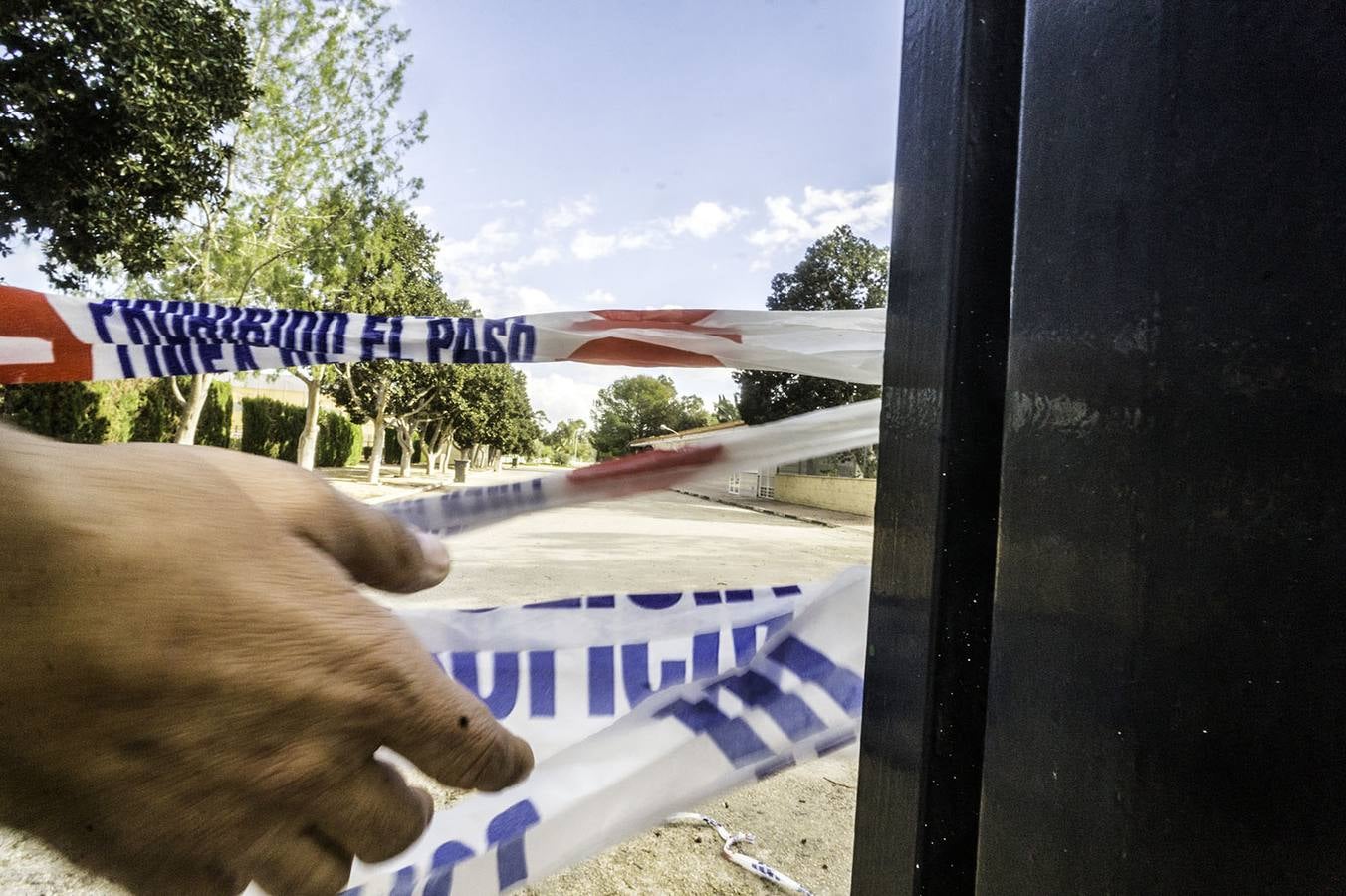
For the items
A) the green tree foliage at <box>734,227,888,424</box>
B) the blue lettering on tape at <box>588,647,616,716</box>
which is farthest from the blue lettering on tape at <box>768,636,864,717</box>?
the green tree foliage at <box>734,227,888,424</box>

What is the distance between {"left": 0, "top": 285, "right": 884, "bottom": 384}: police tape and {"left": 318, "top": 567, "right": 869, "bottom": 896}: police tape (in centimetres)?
61

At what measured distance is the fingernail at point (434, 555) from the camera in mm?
825

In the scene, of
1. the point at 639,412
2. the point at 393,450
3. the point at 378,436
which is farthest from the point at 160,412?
the point at 639,412

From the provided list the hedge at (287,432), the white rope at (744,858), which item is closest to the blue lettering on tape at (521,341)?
the white rope at (744,858)

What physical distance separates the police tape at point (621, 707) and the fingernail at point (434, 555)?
242 millimetres

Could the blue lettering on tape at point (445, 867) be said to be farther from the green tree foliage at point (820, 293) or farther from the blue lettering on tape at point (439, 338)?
the green tree foliage at point (820, 293)

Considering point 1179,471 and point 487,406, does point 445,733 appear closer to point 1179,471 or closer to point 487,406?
point 1179,471

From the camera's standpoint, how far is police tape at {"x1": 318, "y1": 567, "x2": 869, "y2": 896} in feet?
3.36

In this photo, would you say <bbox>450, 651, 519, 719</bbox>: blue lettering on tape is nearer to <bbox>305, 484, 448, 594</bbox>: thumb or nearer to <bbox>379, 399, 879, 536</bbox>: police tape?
<bbox>379, 399, 879, 536</bbox>: police tape

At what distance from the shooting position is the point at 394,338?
1.92 meters

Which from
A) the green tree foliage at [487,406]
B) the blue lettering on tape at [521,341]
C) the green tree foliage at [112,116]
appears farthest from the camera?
the green tree foliage at [487,406]

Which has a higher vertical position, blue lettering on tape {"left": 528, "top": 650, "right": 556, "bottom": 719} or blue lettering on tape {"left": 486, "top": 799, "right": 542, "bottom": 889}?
blue lettering on tape {"left": 528, "top": 650, "right": 556, "bottom": 719}

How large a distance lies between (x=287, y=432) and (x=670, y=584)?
89.6 ft

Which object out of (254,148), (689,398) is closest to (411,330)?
(254,148)
